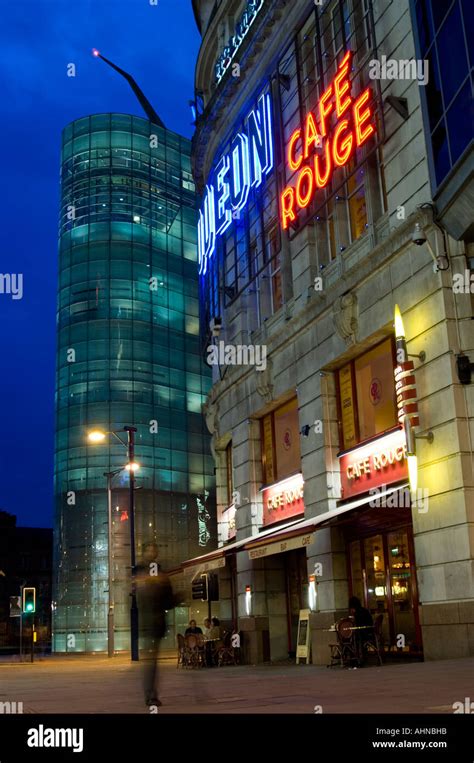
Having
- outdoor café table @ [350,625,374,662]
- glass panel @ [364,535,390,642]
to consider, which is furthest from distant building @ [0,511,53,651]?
outdoor café table @ [350,625,374,662]

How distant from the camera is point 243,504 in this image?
94.5 feet

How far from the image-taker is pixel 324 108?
23750 millimetres

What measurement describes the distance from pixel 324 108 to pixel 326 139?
2.86ft

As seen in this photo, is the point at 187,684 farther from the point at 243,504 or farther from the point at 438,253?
the point at 243,504

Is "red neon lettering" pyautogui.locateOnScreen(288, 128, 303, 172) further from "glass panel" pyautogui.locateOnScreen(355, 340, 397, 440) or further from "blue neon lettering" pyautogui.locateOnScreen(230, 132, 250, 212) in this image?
"glass panel" pyautogui.locateOnScreen(355, 340, 397, 440)

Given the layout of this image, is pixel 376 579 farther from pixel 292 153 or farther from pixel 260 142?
pixel 260 142

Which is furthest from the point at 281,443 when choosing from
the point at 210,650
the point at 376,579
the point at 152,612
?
the point at 152,612

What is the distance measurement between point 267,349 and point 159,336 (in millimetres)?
40575

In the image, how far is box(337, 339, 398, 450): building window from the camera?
20922 millimetres

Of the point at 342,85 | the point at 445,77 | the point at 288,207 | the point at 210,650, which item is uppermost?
the point at 342,85

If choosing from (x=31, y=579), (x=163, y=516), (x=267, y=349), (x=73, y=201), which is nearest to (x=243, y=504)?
(x=267, y=349)

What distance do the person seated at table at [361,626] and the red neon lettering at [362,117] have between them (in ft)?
36.8
